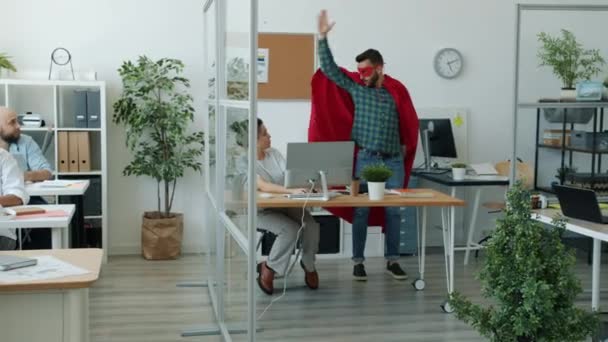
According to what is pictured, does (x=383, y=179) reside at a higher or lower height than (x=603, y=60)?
lower

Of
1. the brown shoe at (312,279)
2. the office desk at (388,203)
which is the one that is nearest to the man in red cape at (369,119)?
the brown shoe at (312,279)

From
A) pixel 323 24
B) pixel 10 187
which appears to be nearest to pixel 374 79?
pixel 323 24

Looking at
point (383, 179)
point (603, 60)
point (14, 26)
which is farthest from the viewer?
point (603, 60)

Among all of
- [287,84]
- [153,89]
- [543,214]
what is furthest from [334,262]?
[543,214]

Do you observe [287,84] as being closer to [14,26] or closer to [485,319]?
[14,26]

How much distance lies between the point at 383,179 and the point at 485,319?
256 cm

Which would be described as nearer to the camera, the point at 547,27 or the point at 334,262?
the point at 334,262

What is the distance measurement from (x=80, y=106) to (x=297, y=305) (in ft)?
8.96

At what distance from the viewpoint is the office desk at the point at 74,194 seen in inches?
211

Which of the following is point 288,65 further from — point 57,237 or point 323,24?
point 57,237

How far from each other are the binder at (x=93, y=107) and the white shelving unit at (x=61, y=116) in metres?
0.03

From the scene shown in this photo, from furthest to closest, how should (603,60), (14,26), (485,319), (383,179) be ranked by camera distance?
(603,60), (14,26), (383,179), (485,319)

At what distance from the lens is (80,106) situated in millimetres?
6711

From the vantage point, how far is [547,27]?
7734 millimetres
